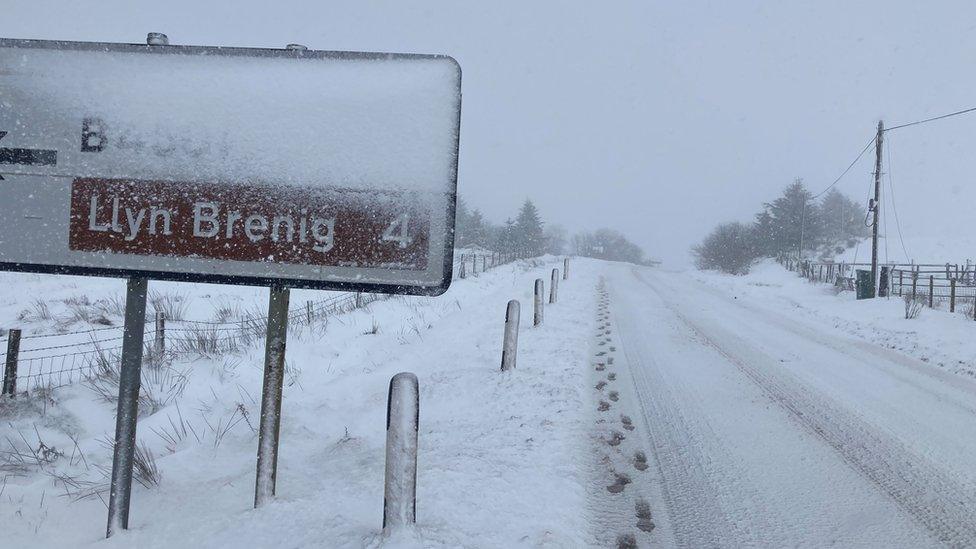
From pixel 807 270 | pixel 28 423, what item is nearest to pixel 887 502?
pixel 28 423

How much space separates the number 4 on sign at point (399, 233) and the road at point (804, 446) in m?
2.11

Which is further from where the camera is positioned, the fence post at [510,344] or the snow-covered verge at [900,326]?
the snow-covered verge at [900,326]

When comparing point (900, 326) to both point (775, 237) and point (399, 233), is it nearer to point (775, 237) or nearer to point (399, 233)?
point (399, 233)

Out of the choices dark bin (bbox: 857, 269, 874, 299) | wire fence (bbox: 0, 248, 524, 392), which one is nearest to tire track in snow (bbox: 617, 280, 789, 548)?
wire fence (bbox: 0, 248, 524, 392)

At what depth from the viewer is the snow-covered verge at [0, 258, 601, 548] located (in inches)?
110

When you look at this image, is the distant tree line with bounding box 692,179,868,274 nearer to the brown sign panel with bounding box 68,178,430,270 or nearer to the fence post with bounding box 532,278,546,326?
the fence post with bounding box 532,278,546,326

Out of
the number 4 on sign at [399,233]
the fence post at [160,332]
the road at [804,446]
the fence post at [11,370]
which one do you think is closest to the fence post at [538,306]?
the road at [804,446]

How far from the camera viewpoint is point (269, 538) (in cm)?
264

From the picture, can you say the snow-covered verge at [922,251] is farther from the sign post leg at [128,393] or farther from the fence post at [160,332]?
the sign post leg at [128,393]

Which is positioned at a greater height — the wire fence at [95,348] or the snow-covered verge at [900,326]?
the snow-covered verge at [900,326]

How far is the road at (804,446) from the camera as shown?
3.16 metres

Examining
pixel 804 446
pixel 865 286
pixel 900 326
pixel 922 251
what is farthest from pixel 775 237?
pixel 804 446

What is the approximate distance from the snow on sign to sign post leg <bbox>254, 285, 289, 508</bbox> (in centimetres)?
26

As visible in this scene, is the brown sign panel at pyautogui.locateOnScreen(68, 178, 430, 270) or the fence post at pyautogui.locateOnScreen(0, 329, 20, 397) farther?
the fence post at pyautogui.locateOnScreen(0, 329, 20, 397)
